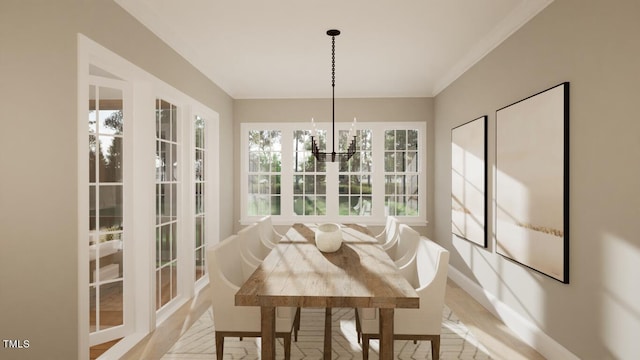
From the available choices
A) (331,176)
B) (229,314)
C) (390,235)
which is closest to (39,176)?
(229,314)

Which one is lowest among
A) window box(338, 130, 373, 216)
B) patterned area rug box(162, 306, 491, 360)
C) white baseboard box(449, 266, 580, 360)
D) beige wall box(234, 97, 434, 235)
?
patterned area rug box(162, 306, 491, 360)

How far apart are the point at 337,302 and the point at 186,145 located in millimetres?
2928

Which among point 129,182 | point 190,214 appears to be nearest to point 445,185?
point 190,214

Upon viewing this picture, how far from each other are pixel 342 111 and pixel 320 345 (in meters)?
3.86

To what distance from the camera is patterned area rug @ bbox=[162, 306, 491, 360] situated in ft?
8.96

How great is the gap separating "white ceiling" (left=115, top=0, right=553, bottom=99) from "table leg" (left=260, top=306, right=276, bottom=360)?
7.65 ft

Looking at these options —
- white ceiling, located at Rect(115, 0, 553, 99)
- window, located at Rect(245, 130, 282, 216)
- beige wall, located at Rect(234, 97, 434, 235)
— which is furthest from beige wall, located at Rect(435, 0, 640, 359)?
window, located at Rect(245, 130, 282, 216)

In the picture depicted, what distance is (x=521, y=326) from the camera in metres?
3.04

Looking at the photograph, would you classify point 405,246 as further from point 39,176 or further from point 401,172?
point 401,172

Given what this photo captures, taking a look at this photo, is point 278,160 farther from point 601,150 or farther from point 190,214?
point 601,150

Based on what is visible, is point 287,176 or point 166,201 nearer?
point 166,201

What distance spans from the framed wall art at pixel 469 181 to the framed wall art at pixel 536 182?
37 centimetres

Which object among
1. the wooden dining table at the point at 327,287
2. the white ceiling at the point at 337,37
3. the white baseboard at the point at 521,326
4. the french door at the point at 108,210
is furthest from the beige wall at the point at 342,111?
the wooden dining table at the point at 327,287

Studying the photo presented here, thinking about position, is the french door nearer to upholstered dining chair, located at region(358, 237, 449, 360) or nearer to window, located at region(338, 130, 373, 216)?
upholstered dining chair, located at region(358, 237, 449, 360)
